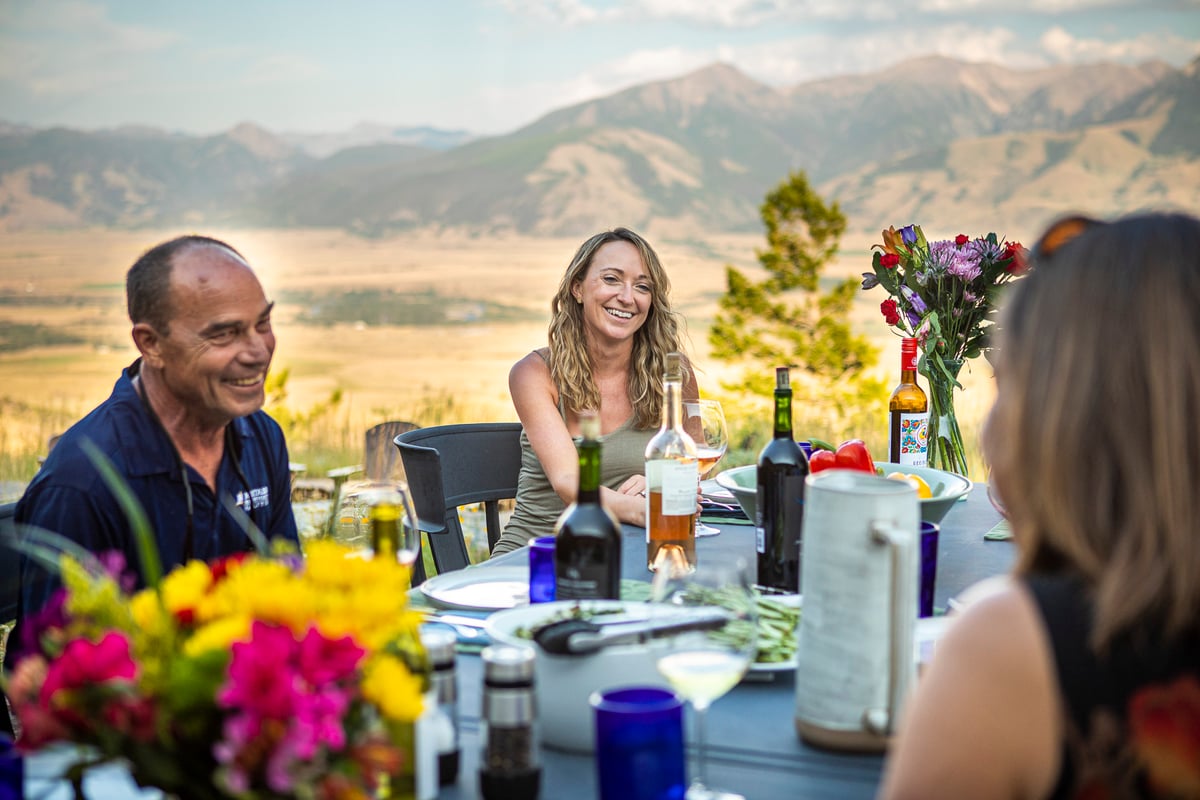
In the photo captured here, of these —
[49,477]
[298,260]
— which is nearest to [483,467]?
[49,477]

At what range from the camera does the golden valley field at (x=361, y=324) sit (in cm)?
937

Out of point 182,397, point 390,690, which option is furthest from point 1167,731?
point 182,397

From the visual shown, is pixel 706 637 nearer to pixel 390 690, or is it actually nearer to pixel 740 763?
pixel 740 763

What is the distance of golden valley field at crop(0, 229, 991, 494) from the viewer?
369 inches

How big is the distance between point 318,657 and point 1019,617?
20.1 inches

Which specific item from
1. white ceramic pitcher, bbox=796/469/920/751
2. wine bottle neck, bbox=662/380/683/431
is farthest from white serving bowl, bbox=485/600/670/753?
wine bottle neck, bbox=662/380/683/431

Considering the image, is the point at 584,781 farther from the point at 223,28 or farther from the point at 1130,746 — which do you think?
the point at 223,28

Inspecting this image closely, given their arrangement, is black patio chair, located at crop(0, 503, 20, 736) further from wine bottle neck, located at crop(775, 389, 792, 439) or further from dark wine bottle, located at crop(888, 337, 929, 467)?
dark wine bottle, located at crop(888, 337, 929, 467)

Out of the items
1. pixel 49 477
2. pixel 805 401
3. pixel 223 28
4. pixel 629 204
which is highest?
pixel 223 28

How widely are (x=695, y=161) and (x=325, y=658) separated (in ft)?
45.4

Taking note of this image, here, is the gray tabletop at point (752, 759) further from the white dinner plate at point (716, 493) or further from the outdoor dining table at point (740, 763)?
the white dinner plate at point (716, 493)

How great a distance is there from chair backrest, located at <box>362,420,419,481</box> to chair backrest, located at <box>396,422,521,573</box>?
3.5 inches

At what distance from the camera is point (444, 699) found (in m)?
1.17

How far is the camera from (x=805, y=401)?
8.77 m
